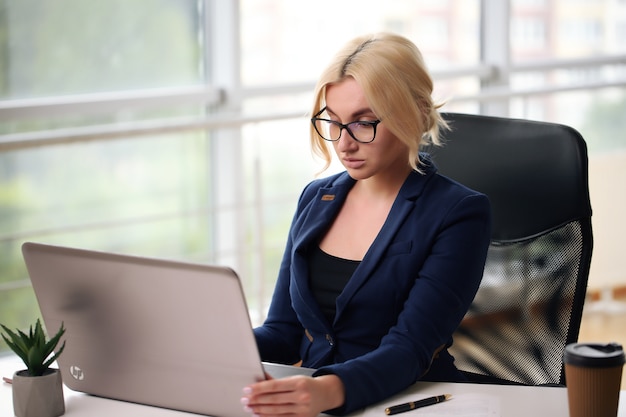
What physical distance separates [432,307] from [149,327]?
17.2 inches

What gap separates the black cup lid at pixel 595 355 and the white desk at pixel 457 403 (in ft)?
0.56

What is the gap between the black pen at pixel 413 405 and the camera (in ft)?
4.77

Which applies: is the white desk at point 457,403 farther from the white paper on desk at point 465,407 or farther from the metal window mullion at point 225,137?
the metal window mullion at point 225,137

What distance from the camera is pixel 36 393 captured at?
144 centimetres

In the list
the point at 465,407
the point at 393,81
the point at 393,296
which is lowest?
the point at 465,407

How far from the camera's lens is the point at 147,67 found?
11.1ft

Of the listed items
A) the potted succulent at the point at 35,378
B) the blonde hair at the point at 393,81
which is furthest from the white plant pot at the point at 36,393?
the blonde hair at the point at 393,81

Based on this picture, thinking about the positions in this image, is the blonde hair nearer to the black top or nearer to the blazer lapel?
the blazer lapel

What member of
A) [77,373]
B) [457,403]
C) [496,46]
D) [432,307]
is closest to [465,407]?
[457,403]

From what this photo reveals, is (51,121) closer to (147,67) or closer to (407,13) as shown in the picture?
(147,67)

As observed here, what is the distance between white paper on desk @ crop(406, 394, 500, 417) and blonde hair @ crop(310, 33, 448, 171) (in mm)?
389

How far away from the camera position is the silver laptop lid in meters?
1.34

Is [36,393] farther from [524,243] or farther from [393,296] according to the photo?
[524,243]

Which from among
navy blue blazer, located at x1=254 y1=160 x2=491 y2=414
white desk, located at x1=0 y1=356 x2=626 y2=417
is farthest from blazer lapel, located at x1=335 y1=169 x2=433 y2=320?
white desk, located at x1=0 y1=356 x2=626 y2=417
